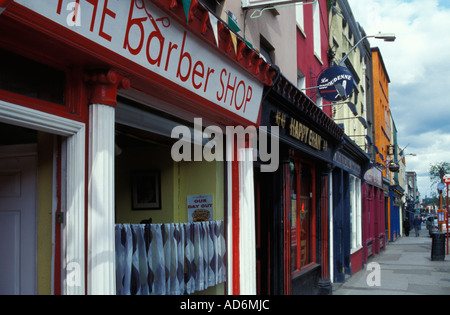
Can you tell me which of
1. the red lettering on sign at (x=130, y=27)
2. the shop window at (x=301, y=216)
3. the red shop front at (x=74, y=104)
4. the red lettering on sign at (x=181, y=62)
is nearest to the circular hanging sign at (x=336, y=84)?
the shop window at (x=301, y=216)

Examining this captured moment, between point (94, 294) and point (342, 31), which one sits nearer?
point (94, 294)

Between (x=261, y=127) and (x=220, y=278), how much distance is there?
7.97 ft

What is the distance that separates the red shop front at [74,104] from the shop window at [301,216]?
587 cm

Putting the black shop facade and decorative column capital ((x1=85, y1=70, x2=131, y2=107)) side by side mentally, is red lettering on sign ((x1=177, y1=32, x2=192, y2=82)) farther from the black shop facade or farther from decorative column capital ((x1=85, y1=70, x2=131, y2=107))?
the black shop facade

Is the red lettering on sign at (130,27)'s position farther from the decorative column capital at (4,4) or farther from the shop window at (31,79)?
the decorative column capital at (4,4)

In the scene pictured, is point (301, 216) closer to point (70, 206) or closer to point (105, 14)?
point (70, 206)

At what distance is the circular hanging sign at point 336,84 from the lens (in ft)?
37.7

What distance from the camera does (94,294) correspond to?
12.0 ft

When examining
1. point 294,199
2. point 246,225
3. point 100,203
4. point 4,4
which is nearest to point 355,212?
point 294,199

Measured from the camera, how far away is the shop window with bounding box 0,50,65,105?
3.22m

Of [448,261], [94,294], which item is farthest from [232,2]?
[448,261]

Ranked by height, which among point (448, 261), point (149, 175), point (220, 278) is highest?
point (149, 175)
